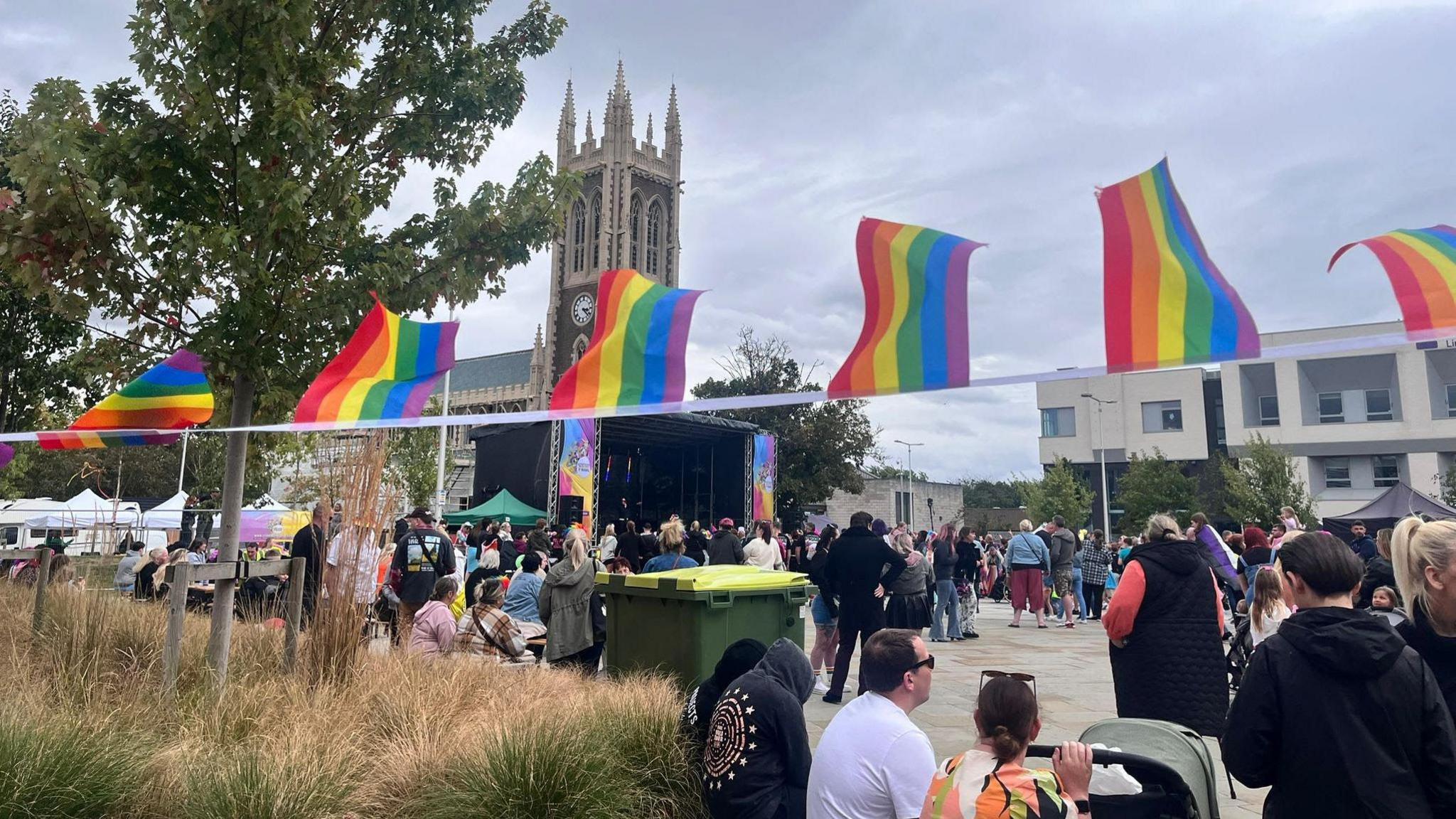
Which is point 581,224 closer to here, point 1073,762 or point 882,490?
point 882,490

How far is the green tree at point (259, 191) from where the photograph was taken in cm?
548

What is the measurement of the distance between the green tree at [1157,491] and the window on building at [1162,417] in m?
7.12

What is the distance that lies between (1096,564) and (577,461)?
15.2 m

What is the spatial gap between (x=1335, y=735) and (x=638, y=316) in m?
3.52

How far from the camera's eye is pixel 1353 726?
8.07 ft

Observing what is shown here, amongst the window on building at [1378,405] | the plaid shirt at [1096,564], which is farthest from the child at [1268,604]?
the window on building at [1378,405]

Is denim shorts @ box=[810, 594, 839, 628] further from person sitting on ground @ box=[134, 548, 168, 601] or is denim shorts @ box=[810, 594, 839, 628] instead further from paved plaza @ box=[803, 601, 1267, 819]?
person sitting on ground @ box=[134, 548, 168, 601]

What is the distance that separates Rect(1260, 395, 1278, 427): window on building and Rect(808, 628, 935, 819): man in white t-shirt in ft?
172

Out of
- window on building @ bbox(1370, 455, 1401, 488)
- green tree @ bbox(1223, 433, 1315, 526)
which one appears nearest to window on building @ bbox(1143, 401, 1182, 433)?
window on building @ bbox(1370, 455, 1401, 488)

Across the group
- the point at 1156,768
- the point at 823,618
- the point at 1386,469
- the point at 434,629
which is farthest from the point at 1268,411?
the point at 1156,768

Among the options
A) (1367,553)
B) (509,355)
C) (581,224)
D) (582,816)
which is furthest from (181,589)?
(509,355)

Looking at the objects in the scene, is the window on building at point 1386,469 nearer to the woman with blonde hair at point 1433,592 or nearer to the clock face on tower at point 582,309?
the woman with blonde hair at point 1433,592

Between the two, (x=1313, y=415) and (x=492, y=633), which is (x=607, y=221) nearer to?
(x=1313, y=415)

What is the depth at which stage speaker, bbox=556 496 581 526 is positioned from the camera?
2512 cm
